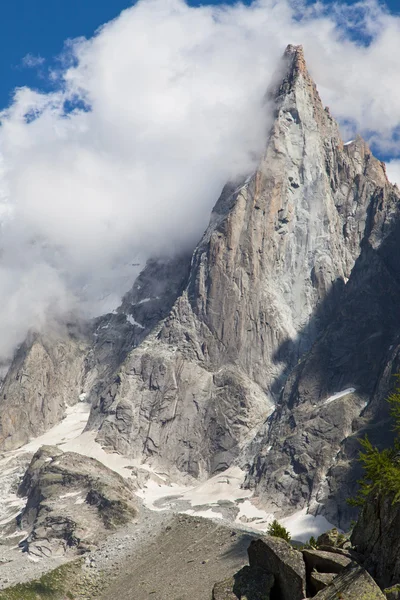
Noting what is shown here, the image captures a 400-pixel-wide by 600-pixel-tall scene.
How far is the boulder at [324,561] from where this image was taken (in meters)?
42.5

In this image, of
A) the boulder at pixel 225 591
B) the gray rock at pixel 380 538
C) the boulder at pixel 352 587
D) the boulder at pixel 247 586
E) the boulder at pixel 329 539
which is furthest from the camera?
the boulder at pixel 329 539

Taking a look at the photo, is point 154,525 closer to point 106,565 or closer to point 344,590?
point 106,565

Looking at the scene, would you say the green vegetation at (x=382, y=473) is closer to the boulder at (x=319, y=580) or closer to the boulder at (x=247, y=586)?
the boulder at (x=319, y=580)

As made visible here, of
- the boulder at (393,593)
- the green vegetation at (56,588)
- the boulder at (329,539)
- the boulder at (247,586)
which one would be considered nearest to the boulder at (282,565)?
the boulder at (247,586)

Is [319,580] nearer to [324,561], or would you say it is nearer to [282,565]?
[324,561]

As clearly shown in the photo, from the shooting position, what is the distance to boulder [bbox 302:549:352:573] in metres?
42.5

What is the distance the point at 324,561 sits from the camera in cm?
4341

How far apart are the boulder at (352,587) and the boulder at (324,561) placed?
1951mm

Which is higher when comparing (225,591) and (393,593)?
(225,591)

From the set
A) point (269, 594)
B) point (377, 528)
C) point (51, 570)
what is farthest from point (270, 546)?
point (51, 570)

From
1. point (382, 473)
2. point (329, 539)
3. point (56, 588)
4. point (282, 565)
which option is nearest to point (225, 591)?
point (282, 565)

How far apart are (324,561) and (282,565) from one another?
2700 millimetres

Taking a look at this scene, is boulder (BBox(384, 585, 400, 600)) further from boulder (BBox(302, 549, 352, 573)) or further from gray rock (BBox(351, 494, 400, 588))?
boulder (BBox(302, 549, 352, 573))

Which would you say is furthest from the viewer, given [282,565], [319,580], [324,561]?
[282,565]
